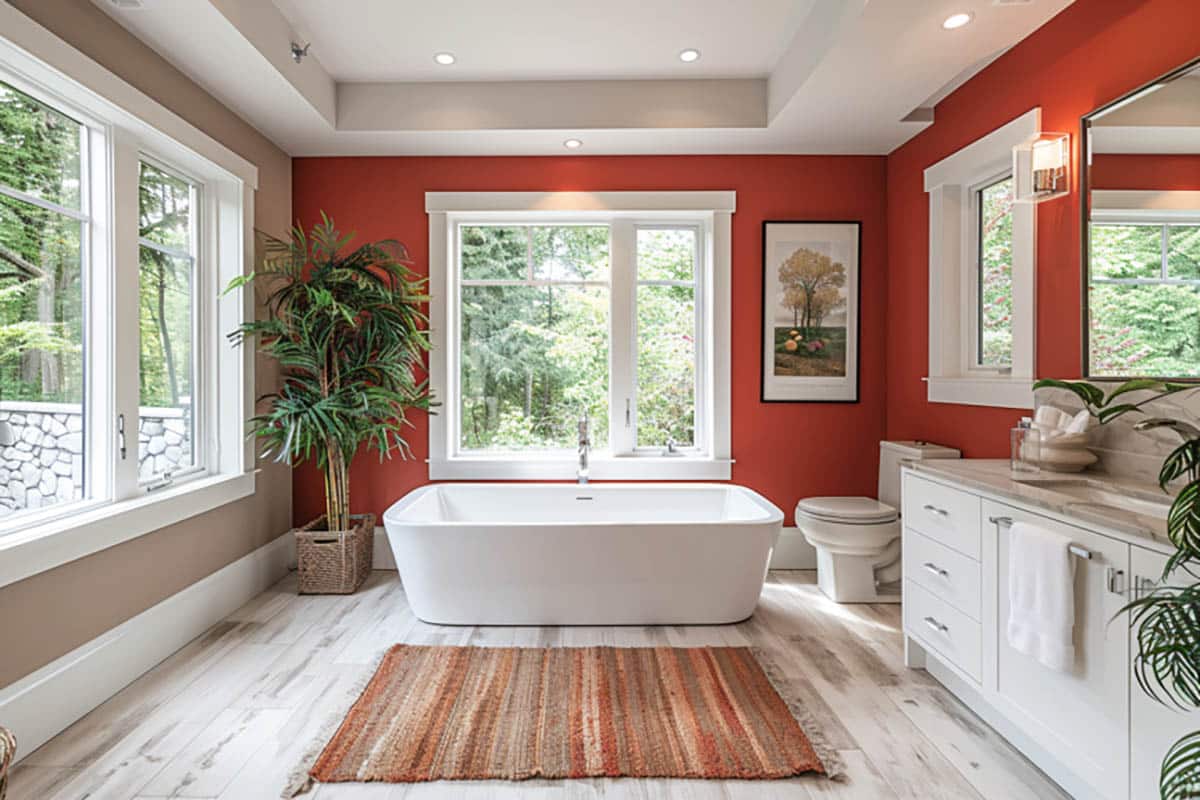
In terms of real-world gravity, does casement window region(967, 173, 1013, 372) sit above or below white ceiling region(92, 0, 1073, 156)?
below

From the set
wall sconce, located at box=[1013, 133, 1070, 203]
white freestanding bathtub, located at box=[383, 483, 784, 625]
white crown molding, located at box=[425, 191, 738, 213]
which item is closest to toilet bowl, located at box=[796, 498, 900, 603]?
white freestanding bathtub, located at box=[383, 483, 784, 625]

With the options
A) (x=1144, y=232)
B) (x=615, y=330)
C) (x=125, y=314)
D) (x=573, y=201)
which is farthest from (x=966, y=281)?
(x=125, y=314)

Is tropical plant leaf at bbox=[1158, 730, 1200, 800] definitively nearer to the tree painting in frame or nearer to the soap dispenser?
the soap dispenser

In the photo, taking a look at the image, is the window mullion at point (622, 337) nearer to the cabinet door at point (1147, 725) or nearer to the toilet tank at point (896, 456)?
the toilet tank at point (896, 456)

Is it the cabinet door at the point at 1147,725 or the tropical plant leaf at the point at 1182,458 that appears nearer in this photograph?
the tropical plant leaf at the point at 1182,458

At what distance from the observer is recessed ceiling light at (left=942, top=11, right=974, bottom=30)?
8.10 feet

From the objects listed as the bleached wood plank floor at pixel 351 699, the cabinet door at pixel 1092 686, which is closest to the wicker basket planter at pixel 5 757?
the bleached wood plank floor at pixel 351 699

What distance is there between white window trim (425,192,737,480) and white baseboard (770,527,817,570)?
55cm

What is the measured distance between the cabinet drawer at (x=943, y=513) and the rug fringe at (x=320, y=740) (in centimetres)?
219

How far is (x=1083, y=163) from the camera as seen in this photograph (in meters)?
2.40

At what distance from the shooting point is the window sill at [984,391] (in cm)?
277

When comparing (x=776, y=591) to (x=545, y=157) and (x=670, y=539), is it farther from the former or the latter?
(x=545, y=157)

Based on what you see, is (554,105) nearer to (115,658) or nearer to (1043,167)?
(1043,167)

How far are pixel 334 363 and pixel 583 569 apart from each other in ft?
5.64
